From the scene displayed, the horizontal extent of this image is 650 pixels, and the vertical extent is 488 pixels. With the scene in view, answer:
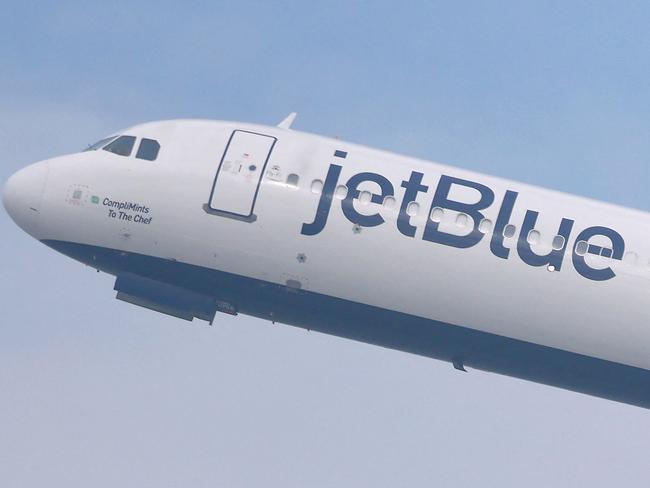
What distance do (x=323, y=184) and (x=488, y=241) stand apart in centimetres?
566

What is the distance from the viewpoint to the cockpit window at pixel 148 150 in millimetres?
41406

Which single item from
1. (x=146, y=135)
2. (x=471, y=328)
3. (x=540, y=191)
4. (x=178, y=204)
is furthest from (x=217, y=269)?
(x=540, y=191)

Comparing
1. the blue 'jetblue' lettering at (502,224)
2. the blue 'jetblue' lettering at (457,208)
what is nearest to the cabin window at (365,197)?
the blue 'jetblue' lettering at (457,208)

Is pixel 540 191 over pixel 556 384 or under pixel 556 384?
over

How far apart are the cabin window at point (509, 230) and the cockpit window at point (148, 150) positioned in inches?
467

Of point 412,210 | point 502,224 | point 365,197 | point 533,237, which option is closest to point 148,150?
point 365,197

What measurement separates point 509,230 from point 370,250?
181 inches

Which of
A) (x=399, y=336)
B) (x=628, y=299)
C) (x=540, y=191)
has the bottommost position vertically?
(x=399, y=336)

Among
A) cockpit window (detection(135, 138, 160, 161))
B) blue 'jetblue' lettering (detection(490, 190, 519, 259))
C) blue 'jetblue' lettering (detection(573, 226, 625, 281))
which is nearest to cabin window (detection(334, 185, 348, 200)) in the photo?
blue 'jetblue' lettering (detection(490, 190, 519, 259))

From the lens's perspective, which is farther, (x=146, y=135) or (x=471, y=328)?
(x=146, y=135)

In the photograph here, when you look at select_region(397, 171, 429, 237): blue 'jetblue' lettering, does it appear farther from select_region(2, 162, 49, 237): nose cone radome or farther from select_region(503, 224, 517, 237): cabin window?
select_region(2, 162, 49, 237): nose cone radome

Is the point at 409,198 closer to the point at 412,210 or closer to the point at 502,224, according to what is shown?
the point at 412,210

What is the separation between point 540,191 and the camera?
41.5 meters

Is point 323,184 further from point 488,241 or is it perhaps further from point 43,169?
point 43,169
